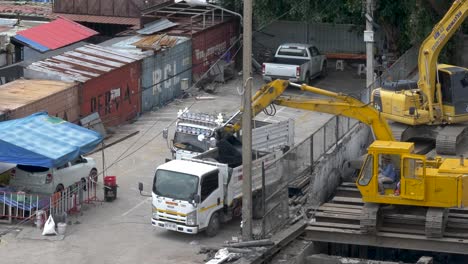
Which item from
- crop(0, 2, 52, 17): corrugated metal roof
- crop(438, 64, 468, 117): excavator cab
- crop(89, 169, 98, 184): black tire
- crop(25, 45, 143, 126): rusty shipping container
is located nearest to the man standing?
crop(438, 64, 468, 117): excavator cab

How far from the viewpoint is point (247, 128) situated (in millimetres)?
31906

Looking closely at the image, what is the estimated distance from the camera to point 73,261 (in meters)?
33.2

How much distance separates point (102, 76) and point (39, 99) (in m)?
4.52

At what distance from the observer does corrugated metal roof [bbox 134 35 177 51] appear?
169 feet

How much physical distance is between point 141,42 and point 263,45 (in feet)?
32.5

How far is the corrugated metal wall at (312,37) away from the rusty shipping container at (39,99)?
17.1 metres

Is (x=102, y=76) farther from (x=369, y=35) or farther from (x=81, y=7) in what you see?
(x=81, y=7)

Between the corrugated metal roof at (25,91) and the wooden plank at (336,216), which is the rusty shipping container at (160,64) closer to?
the corrugated metal roof at (25,91)

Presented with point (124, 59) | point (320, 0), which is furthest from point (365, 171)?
point (320, 0)

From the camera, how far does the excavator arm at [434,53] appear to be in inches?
1597

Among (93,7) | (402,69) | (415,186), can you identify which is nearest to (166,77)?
(93,7)

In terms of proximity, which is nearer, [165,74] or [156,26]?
[165,74]

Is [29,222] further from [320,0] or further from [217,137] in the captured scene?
[320,0]

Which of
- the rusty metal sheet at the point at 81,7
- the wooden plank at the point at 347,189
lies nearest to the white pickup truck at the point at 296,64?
the rusty metal sheet at the point at 81,7
